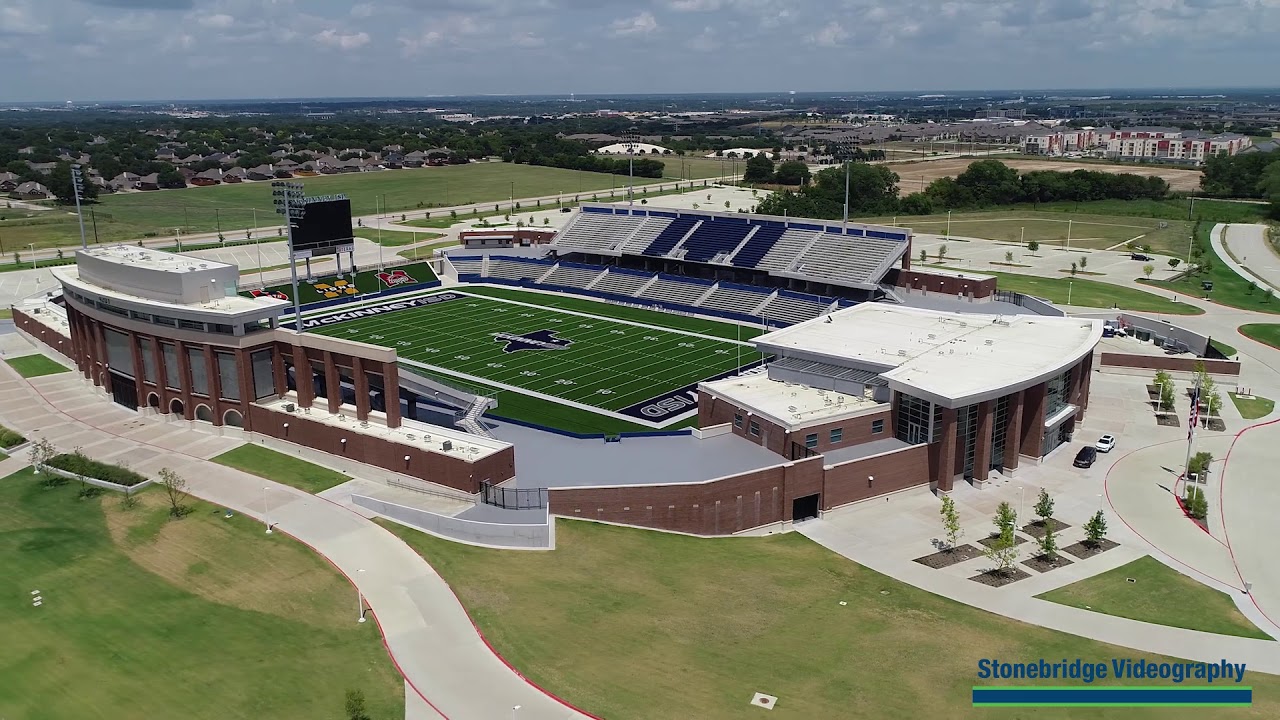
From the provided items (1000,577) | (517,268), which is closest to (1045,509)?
(1000,577)

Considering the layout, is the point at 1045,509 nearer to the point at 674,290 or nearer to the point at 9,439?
the point at 674,290

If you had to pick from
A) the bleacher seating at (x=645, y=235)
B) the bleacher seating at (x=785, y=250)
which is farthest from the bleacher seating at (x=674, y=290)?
the bleacher seating at (x=645, y=235)

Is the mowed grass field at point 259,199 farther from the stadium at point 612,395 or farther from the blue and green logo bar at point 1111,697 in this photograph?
the blue and green logo bar at point 1111,697

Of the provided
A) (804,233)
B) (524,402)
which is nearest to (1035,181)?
(804,233)

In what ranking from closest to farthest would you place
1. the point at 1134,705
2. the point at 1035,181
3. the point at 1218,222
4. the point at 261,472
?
1. the point at 1134,705
2. the point at 261,472
3. the point at 1218,222
4. the point at 1035,181

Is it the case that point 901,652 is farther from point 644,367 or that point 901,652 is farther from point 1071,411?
point 644,367

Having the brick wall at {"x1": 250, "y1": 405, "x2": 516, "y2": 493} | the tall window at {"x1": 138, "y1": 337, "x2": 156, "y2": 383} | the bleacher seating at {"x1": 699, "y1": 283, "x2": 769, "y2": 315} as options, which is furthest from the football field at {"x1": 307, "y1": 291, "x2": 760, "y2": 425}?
the tall window at {"x1": 138, "y1": 337, "x2": 156, "y2": 383}
